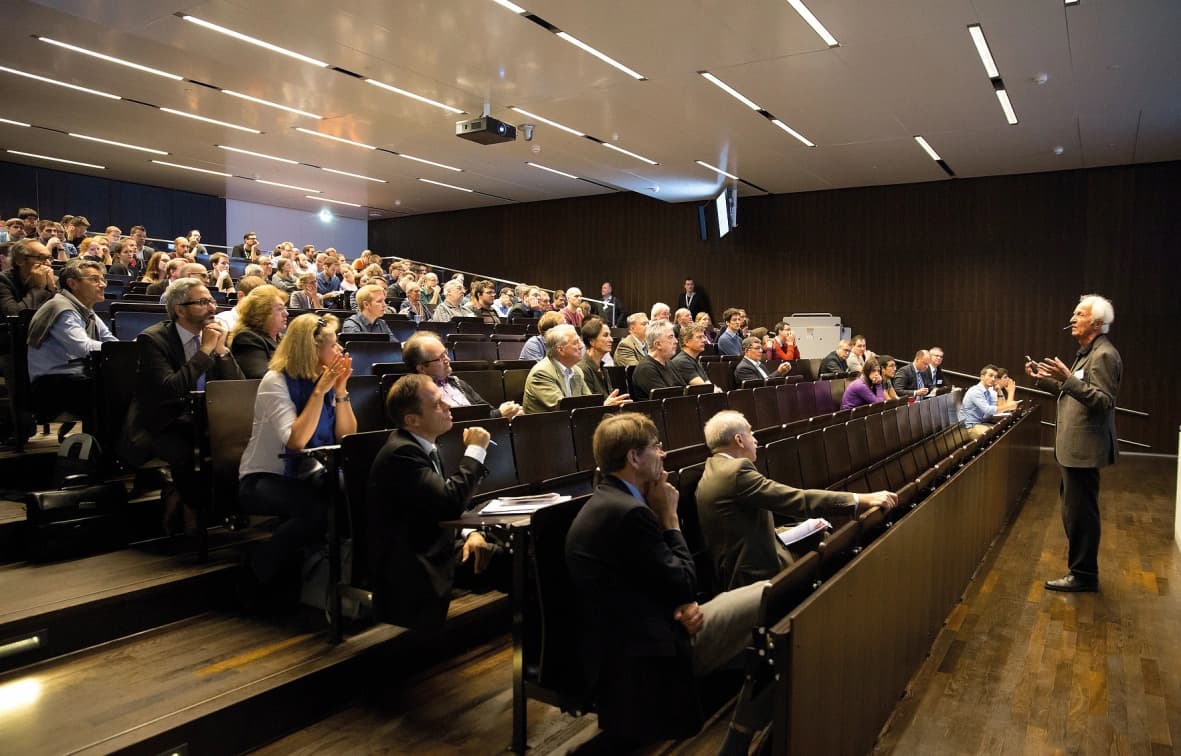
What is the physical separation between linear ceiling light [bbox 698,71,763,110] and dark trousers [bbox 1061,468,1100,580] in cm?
431

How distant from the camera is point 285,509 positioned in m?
2.71

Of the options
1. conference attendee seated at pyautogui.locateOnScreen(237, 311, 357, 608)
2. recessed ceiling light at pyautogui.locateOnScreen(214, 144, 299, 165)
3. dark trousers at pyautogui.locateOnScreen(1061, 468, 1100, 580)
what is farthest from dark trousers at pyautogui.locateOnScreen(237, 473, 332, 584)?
recessed ceiling light at pyautogui.locateOnScreen(214, 144, 299, 165)

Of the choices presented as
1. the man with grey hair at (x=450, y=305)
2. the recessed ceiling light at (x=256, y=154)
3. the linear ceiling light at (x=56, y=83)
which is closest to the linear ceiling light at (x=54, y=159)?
the recessed ceiling light at (x=256, y=154)

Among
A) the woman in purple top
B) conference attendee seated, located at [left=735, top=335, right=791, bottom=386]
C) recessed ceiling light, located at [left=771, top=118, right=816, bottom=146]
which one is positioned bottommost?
the woman in purple top

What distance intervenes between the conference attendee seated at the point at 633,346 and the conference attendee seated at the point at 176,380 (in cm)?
344

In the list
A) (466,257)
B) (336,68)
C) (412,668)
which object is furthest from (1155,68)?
(466,257)

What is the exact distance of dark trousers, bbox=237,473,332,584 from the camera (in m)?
2.71

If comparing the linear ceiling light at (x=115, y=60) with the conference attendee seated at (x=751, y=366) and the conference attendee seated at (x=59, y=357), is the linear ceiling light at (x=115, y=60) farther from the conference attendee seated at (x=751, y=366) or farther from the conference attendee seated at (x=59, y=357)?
the conference attendee seated at (x=751, y=366)

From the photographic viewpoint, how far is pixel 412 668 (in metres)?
2.65

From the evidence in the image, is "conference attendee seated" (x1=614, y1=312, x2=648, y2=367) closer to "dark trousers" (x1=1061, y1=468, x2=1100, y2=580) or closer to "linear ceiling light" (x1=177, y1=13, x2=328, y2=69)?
"dark trousers" (x1=1061, y1=468, x2=1100, y2=580)

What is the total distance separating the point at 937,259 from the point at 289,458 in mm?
10182

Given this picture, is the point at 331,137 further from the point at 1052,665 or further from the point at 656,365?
the point at 1052,665

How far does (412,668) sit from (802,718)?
4.72 ft

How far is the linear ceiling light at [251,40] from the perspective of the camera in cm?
579
